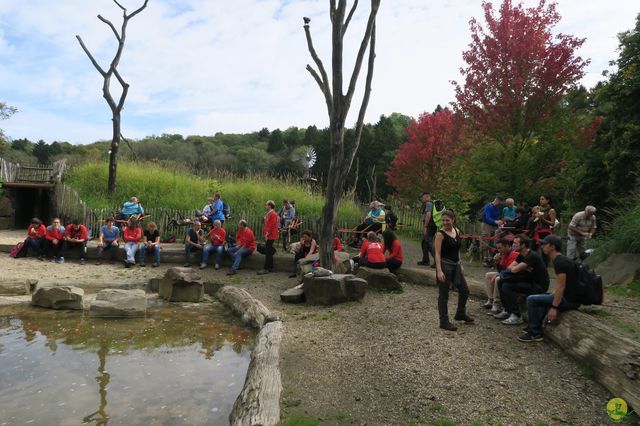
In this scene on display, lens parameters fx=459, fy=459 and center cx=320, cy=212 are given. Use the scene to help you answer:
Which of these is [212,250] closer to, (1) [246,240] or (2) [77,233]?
(1) [246,240]

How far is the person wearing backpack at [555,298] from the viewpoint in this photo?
4992mm

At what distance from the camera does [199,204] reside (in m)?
15.5

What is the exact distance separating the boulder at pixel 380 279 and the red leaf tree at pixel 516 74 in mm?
5865

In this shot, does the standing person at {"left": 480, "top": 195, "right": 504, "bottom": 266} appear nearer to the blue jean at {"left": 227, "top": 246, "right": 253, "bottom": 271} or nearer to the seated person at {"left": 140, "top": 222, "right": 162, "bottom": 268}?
the blue jean at {"left": 227, "top": 246, "right": 253, "bottom": 271}

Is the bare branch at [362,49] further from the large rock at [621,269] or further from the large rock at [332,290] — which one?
the large rock at [621,269]

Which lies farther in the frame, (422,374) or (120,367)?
(120,367)

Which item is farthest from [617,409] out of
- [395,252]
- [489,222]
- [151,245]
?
[151,245]

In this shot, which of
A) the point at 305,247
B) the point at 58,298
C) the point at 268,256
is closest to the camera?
the point at 58,298

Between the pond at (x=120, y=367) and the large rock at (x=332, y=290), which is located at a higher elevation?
the large rock at (x=332, y=290)

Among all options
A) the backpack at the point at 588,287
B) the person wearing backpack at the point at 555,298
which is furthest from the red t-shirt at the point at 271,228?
the backpack at the point at 588,287

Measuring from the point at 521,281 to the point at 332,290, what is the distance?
291 cm

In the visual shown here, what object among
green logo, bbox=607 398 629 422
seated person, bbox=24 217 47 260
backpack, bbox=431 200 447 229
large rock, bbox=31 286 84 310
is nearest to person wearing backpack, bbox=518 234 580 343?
green logo, bbox=607 398 629 422

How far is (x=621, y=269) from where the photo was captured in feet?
25.6

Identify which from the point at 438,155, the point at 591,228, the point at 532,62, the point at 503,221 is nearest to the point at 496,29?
the point at 532,62
